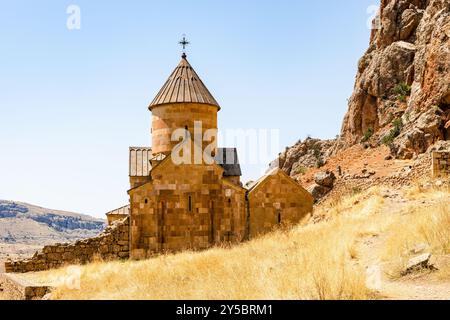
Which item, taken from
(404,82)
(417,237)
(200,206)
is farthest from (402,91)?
(417,237)

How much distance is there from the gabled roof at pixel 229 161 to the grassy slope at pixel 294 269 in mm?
5805

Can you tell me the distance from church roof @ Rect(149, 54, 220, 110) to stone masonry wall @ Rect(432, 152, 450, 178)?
300 inches

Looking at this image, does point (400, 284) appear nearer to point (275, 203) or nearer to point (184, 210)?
point (275, 203)

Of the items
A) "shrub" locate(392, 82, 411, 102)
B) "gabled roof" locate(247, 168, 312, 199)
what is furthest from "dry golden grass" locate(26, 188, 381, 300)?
"shrub" locate(392, 82, 411, 102)

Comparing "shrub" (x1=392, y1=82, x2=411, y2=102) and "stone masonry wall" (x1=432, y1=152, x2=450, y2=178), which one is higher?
"shrub" (x1=392, y1=82, x2=411, y2=102)

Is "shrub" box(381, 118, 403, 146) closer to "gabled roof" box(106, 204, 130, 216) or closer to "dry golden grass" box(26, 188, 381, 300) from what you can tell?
"gabled roof" box(106, 204, 130, 216)

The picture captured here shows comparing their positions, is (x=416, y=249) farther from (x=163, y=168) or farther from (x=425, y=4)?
(x=425, y=4)

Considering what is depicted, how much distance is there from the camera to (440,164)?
18.3 m

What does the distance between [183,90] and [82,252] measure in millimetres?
6519

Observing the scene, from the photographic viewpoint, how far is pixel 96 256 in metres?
17.6

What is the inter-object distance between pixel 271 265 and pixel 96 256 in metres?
9.12

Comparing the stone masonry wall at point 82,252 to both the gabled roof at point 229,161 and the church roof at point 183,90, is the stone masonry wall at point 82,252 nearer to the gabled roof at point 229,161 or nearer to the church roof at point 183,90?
the gabled roof at point 229,161

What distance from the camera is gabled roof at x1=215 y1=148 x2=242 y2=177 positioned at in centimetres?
2009

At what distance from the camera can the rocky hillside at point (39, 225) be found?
12331 centimetres
